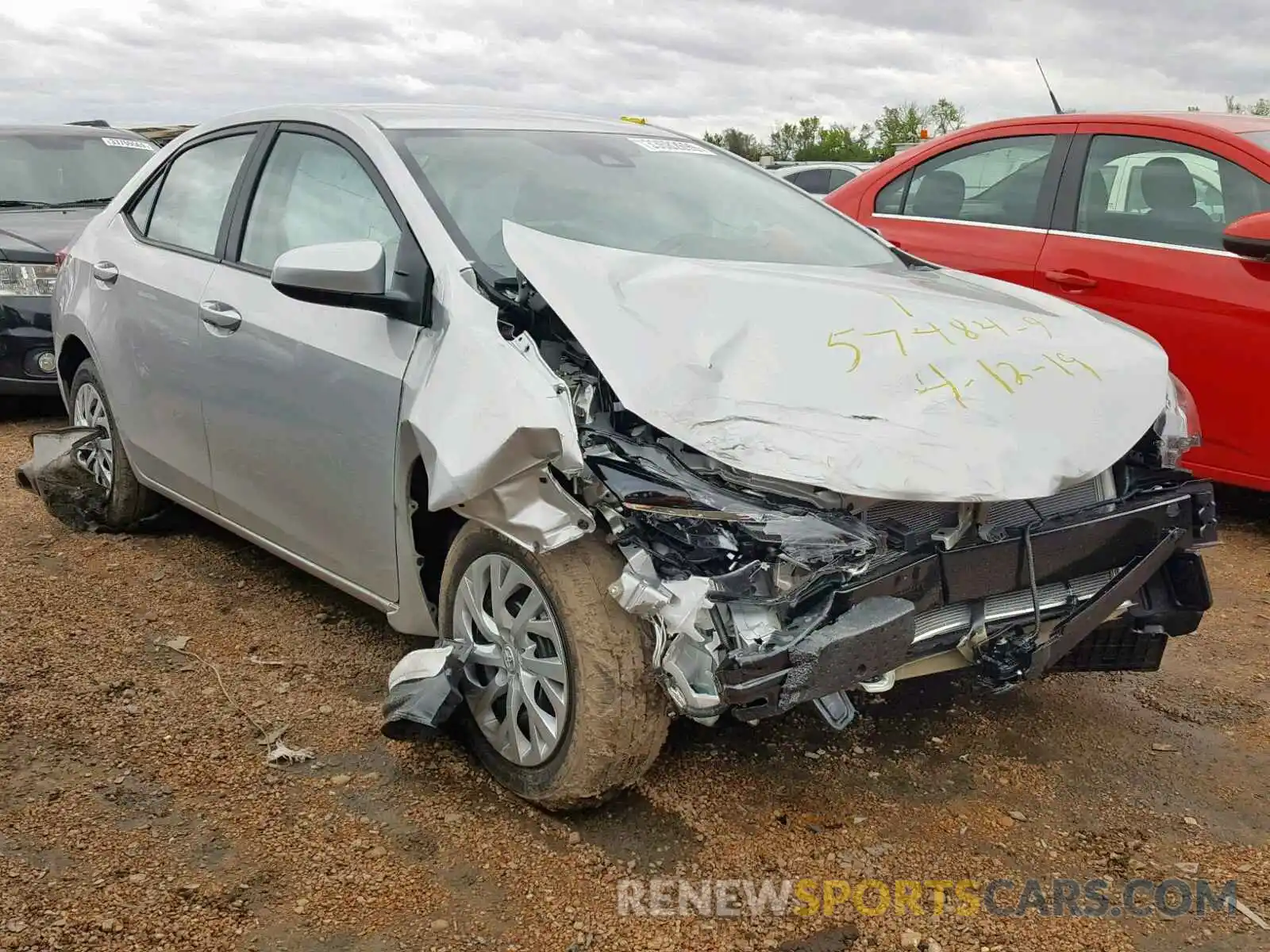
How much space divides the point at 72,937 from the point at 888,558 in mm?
1809

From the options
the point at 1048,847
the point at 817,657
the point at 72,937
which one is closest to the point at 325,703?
the point at 72,937

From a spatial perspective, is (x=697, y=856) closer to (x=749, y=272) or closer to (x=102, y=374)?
(x=749, y=272)

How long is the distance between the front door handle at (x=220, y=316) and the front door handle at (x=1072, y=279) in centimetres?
328

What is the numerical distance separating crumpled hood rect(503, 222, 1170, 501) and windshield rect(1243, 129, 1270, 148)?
2178mm

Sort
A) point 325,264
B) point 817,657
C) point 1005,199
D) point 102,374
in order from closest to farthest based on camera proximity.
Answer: point 817,657 < point 325,264 < point 102,374 < point 1005,199

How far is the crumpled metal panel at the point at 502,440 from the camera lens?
2.41 metres

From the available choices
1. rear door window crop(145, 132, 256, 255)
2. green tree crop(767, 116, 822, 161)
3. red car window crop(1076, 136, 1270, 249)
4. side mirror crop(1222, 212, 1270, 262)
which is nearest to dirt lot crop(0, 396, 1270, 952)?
rear door window crop(145, 132, 256, 255)

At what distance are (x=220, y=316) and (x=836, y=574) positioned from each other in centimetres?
215

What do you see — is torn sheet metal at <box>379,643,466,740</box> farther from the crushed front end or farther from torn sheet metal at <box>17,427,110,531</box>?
torn sheet metal at <box>17,427,110,531</box>

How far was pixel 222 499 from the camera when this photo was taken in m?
3.80

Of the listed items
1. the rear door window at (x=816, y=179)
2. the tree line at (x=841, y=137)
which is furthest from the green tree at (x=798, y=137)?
the rear door window at (x=816, y=179)

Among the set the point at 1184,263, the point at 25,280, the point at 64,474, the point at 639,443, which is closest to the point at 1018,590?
the point at 639,443

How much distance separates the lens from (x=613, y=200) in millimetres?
3410

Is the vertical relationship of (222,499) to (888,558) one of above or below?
below
